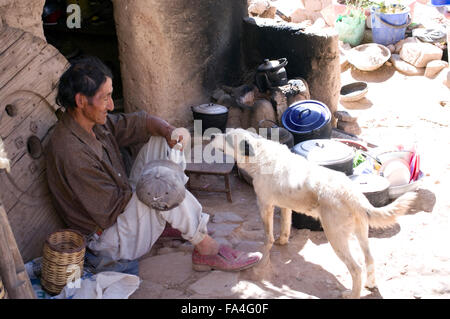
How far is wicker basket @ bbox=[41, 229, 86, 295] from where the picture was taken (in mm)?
3264

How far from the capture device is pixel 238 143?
13.0 feet

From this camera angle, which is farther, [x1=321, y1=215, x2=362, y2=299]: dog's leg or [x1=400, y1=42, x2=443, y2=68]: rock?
[x1=400, y1=42, x2=443, y2=68]: rock

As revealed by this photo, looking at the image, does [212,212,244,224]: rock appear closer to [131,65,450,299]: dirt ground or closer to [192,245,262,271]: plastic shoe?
[131,65,450,299]: dirt ground

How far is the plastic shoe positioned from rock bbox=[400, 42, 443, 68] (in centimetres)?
667

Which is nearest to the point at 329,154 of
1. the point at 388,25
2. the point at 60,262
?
the point at 60,262

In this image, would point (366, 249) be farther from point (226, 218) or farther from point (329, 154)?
point (226, 218)

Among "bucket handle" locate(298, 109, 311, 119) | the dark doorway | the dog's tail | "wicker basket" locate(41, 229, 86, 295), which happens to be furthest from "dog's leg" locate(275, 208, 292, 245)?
the dark doorway

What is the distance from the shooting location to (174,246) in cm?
435

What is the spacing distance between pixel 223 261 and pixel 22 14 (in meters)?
2.56

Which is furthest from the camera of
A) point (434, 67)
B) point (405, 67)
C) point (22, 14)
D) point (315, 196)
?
point (405, 67)

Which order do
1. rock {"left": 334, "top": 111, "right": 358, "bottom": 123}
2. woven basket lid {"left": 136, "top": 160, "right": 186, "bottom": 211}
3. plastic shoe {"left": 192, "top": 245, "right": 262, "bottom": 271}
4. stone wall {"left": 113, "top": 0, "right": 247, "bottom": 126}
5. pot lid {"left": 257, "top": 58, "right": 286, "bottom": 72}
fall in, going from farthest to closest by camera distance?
rock {"left": 334, "top": 111, "right": 358, "bottom": 123}
pot lid {"left": 257, "top": 58, "right": 286, "bottom": 72}
stone wall {"left": 113, "top": 0, "right": 247, "bottom": 126}
plastic shoe {"left": 192, "top": 245, "right": 262, "bottom": 271}
woven basket lid {"left": 136, "top": 160, "right": 186, "bottom": 211}

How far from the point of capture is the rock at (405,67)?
30.3 feet

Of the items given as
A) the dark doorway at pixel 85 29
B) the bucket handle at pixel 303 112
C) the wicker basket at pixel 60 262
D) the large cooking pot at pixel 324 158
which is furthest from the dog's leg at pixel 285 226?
the dark doorway at pixel 85 29

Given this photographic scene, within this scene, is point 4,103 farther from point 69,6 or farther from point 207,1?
point 69,6
